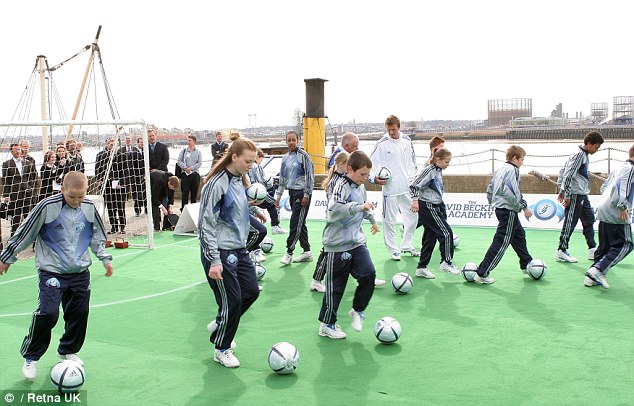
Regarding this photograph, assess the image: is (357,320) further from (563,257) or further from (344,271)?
(563,257)

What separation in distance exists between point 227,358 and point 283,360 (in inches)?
24.5

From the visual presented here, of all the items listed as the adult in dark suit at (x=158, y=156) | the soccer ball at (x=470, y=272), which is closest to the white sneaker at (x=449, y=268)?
the soccer ball at (x=470, y=272)

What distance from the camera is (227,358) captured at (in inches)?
243

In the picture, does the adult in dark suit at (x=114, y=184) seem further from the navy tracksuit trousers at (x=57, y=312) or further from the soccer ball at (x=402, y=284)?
the navy tracksuit trousers at (x=57, y=312)

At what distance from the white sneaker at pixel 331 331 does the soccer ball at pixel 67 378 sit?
243cm

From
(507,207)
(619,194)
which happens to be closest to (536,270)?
(507,207)

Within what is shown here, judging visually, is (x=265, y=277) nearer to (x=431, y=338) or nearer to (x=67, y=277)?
(x=431, y=338)

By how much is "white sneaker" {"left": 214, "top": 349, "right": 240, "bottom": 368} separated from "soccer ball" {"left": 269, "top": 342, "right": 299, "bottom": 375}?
0.43 meters

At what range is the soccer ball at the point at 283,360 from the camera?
5.83m

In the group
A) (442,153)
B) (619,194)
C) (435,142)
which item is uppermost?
(435,142)

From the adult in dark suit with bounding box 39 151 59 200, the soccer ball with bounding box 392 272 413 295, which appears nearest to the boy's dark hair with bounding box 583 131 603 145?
the soccer ball with bounding box 392 272 413 295

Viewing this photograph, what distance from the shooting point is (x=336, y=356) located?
21.2 ft

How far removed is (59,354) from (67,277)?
71cm

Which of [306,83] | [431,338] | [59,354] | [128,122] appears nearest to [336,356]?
[431,338]
